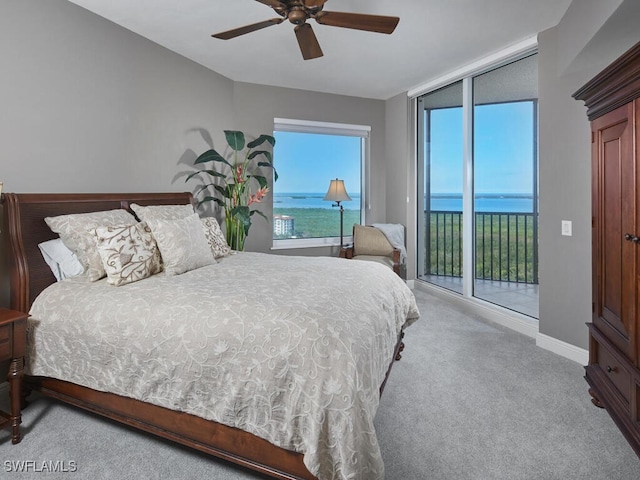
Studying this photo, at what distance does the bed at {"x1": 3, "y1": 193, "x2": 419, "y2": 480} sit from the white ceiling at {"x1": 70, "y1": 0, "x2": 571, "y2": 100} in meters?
1.77

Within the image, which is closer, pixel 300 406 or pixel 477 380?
pixel 300 406

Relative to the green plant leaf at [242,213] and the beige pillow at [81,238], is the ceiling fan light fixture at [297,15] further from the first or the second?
the green plant leaf at [242,213]

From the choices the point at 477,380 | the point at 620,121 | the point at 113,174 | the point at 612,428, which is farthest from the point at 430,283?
the point at 113,174

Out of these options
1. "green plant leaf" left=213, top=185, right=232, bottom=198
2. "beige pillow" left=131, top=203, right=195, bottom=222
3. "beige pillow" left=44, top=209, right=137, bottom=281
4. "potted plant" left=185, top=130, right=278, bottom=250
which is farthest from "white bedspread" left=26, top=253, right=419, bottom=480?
"green plant leaf" left=213, top=185, right=232, bottom=198

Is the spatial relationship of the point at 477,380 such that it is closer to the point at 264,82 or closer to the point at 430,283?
the point at 430,283

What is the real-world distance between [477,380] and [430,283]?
253cm

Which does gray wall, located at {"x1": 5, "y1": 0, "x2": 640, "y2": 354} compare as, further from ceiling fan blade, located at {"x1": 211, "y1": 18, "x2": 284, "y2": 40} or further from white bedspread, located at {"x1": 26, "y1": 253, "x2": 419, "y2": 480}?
ceiling fan blade, located at {"x1": 211, "y1": 18, "x2": 284, "y2": 40}

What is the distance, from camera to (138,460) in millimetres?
1844

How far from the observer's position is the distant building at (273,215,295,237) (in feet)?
17.1

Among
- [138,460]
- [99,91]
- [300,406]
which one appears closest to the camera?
[300,406]

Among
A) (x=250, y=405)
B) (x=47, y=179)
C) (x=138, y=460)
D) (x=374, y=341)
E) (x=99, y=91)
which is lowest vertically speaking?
(x=138, y=460)

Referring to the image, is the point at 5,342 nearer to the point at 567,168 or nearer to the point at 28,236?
the point at 28,236

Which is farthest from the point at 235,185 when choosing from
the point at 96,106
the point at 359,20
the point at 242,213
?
the point at 359,20

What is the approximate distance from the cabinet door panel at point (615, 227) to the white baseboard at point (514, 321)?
0.82 metres
